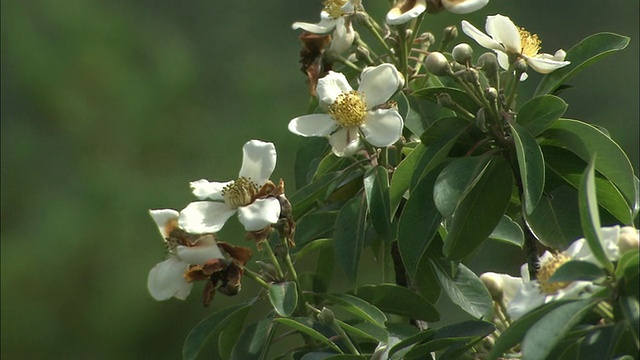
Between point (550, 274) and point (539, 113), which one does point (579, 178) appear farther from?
point (550, 274)

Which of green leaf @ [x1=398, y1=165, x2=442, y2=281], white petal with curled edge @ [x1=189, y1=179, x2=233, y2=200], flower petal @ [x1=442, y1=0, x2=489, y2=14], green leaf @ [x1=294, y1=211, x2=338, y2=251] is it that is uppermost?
flower petal @ [x1=442, y1=0, x2=489, y2=14]

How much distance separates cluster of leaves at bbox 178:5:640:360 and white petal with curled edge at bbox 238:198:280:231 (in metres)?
0.06

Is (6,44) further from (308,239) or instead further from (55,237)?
(308,239)

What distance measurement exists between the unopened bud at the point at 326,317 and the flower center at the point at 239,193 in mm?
119

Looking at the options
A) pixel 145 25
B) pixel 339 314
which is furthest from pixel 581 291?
pixel 145 25

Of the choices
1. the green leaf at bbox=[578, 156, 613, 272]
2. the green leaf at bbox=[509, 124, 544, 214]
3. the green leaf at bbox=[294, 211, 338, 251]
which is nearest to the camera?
the green leaf at bbox=[578, 156, 613, 272]

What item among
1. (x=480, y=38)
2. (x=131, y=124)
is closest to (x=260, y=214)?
(x=480, y=38)

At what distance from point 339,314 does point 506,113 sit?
1271 millimetres

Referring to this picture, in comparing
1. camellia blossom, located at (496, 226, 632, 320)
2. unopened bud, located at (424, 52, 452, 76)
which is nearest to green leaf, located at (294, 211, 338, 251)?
unopened bud, located at (424, 52, 452, 76)

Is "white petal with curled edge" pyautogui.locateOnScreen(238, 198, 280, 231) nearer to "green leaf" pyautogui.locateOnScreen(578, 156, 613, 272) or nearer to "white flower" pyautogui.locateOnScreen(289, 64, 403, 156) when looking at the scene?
"white flower" pyautogui.locateOnScreen(289, 64, 403, 156)

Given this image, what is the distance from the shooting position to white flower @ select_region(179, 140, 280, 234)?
1.04m

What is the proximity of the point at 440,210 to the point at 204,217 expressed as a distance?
8.4 inches

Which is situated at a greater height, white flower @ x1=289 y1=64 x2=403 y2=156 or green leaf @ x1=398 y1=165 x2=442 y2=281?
white flower @ x1=289 y1=64 x2=403 y2=156

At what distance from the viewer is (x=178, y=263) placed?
3.49ft
